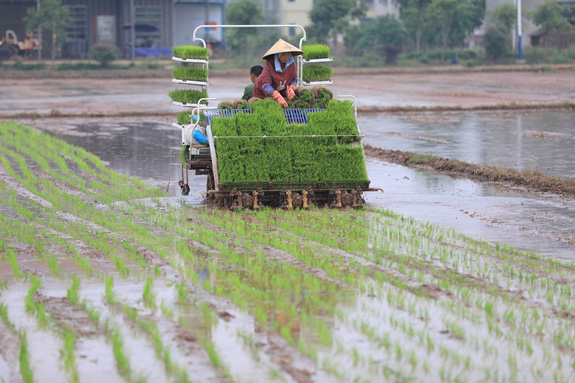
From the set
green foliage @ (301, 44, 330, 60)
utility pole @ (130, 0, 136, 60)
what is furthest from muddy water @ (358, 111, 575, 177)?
utility pole @ (130, 0, 136, 60)

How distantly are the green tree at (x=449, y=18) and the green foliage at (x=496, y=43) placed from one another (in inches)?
100

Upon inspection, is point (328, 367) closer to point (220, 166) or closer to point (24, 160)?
point (220, 166)

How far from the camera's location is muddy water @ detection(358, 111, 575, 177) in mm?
16828

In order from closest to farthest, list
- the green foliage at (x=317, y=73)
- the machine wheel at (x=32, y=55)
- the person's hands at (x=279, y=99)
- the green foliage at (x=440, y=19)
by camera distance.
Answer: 1. the person's hands at (x=279, y=99)
2. the green foliage at (x=317, y=73)
3. the green foliage at (x=440, y=19)
4. the machine wheel at (x=32, y=55)

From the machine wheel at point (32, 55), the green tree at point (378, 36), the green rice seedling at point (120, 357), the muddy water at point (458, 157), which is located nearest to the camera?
the green rice seedling at point (120, 357)

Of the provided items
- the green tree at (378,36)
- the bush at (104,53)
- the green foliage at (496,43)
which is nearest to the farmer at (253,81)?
the bush at (104,53)

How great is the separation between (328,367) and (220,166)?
5.88 metres

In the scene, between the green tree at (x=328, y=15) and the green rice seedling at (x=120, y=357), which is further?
the green tree at (x=328, y=15)

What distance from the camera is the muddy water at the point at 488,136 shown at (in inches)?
663

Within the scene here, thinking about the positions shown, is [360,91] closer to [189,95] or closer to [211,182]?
[189,95]

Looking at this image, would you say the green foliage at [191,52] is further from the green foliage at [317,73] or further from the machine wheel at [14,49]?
the machine wheel at [14,49]

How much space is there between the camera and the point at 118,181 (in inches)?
578

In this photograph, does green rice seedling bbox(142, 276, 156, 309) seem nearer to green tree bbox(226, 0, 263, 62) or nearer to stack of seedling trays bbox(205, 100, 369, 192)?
stack of seedling trays bbox(205, 100, 369, 192)

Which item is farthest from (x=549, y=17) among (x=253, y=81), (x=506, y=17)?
(x=253, y=81)
